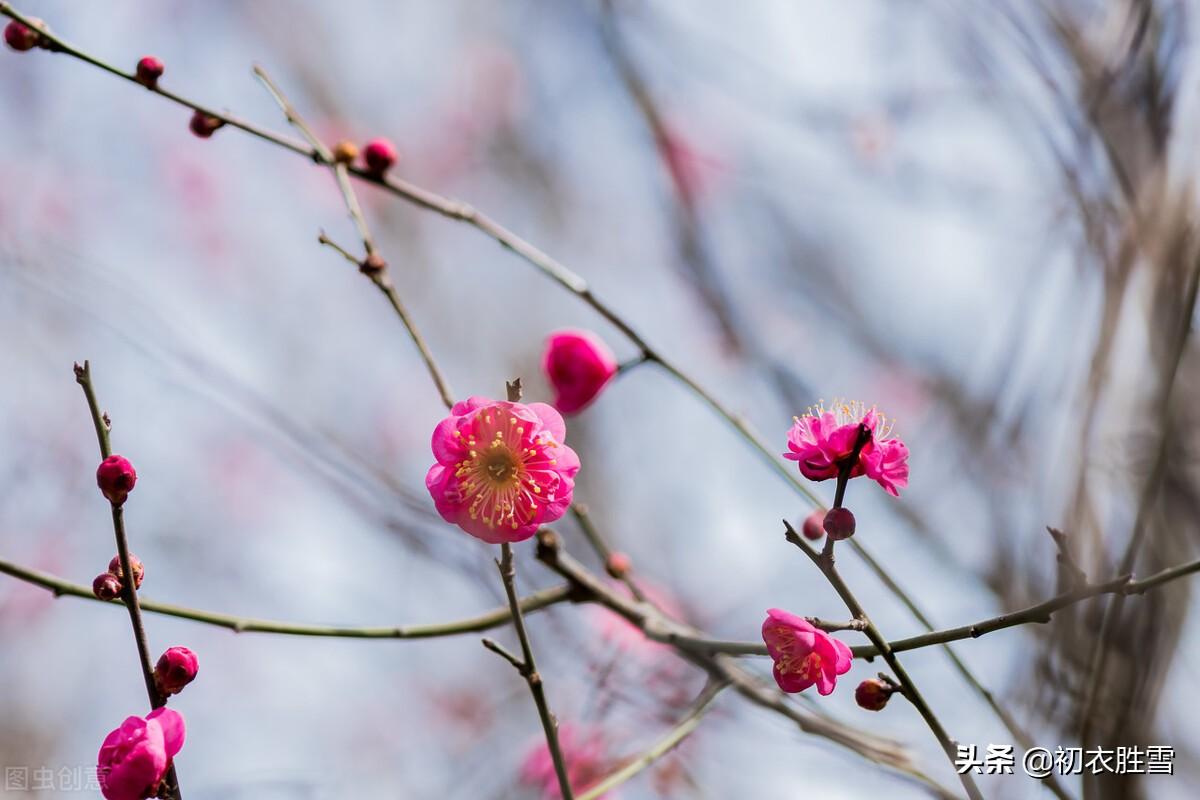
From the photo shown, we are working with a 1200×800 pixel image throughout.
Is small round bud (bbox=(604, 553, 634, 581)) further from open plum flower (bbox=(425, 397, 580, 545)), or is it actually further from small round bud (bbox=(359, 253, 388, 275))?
small round bud (bbox=(359, 253, 388, 275))

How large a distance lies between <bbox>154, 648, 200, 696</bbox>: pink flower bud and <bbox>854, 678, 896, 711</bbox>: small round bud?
0.63 m

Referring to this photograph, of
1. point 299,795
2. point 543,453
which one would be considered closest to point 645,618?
point 543,453

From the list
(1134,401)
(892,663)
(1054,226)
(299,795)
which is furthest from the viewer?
(1054,226)

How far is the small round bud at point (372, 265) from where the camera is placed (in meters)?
1.18

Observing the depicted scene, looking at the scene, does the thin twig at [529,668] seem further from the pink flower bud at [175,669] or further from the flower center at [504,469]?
the pink flower bud at [175,669]

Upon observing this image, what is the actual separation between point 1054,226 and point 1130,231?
22.3 inches

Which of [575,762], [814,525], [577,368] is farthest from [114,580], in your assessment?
[575,762]

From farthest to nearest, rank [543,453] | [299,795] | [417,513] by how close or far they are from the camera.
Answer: [417,513] < [299,795] < [543,453]

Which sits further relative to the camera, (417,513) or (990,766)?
(417,513)

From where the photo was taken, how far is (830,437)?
905mm

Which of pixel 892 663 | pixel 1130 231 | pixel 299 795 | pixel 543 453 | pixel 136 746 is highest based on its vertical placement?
pixel 1130 231

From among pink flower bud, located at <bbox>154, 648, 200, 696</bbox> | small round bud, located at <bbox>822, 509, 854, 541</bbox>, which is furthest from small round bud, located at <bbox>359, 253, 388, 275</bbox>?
small round bud, located at <bbox>822, 509, 854, 541</bbox>

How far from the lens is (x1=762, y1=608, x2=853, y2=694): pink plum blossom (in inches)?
32.6

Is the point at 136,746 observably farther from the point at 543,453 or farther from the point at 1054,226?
the point at 1054,226
